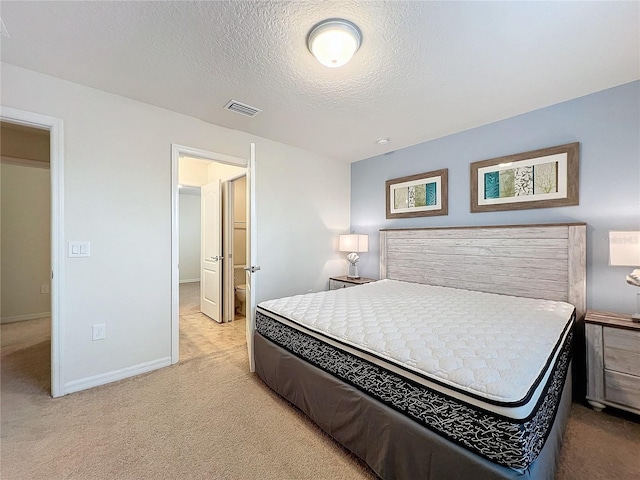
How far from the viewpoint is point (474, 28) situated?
1537 mm

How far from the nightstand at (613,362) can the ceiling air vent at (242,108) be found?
3139 millimetres

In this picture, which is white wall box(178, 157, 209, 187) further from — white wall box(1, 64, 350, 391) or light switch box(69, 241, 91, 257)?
light switch box(69, 241, 91, 257)

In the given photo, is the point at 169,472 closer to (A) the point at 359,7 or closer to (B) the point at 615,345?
(A) the point at 359,7

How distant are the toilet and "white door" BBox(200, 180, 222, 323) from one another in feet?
1.37

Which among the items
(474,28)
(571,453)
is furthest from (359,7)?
(571,453)

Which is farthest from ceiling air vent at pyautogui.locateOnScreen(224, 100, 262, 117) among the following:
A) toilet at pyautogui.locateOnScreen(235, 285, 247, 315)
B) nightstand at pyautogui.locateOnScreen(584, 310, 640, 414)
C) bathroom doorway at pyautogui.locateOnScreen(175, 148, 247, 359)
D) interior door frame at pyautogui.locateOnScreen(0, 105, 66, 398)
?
nightstand at pyautogui.locateOnScreen(584, 310, 640, 414)

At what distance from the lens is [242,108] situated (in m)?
2.48

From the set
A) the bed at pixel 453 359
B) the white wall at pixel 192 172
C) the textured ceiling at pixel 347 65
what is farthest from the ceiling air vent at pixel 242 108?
the white wall at pixel 192 172

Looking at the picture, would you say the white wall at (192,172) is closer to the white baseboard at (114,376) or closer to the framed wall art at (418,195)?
the white baseboard at (114,376)

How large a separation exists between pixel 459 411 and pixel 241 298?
375 centimetres

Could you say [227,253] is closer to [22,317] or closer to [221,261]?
[221,261]

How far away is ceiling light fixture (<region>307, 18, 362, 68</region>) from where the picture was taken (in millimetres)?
1494

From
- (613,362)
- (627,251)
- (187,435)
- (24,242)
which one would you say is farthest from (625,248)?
(24,242)

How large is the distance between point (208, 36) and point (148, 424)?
246 cm
